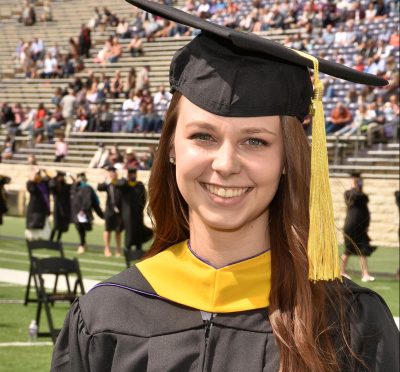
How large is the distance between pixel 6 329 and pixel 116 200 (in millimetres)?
7997

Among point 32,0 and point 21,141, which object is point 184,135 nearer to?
point 21,141

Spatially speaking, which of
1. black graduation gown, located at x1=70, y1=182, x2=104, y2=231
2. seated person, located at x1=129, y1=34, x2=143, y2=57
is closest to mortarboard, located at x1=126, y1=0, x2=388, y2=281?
black graduation gown, located at x1=70, y1=182, x2=104, y2=231

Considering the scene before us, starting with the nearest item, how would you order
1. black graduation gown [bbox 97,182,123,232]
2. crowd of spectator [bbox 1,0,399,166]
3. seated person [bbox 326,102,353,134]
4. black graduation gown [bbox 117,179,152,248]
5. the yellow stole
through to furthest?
1. the yellow stole
2. black graduation gown [bbox 117,179,152,248]
3. black graduation gown [bbox 97,182,123,232]
4. seated person [bbox 326,102,353,134]
5. crowd of spectator [bbox 1,0,399,166]

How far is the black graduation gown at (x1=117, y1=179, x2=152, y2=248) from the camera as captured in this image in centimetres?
1788

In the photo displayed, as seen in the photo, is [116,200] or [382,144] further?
[382,144]

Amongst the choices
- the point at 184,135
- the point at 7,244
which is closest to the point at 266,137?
the point at 184,135

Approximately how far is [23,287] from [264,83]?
11.6m

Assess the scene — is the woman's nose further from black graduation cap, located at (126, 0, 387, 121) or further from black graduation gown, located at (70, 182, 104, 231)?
black graduation gown, located at (70, 182, 104, 231)

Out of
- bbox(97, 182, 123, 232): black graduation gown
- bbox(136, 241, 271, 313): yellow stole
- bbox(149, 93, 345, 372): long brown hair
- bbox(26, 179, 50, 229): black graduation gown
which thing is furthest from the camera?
bbox(26, 179, 50, 229): black graduation gown

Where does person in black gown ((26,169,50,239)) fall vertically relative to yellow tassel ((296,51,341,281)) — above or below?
below

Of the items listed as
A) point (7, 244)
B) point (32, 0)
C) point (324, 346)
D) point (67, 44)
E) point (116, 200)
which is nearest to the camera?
point (324, 346)

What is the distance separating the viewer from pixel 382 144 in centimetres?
2350

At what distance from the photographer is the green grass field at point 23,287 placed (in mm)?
9406

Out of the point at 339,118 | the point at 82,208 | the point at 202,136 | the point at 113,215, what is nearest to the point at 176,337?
the point at 202,136
